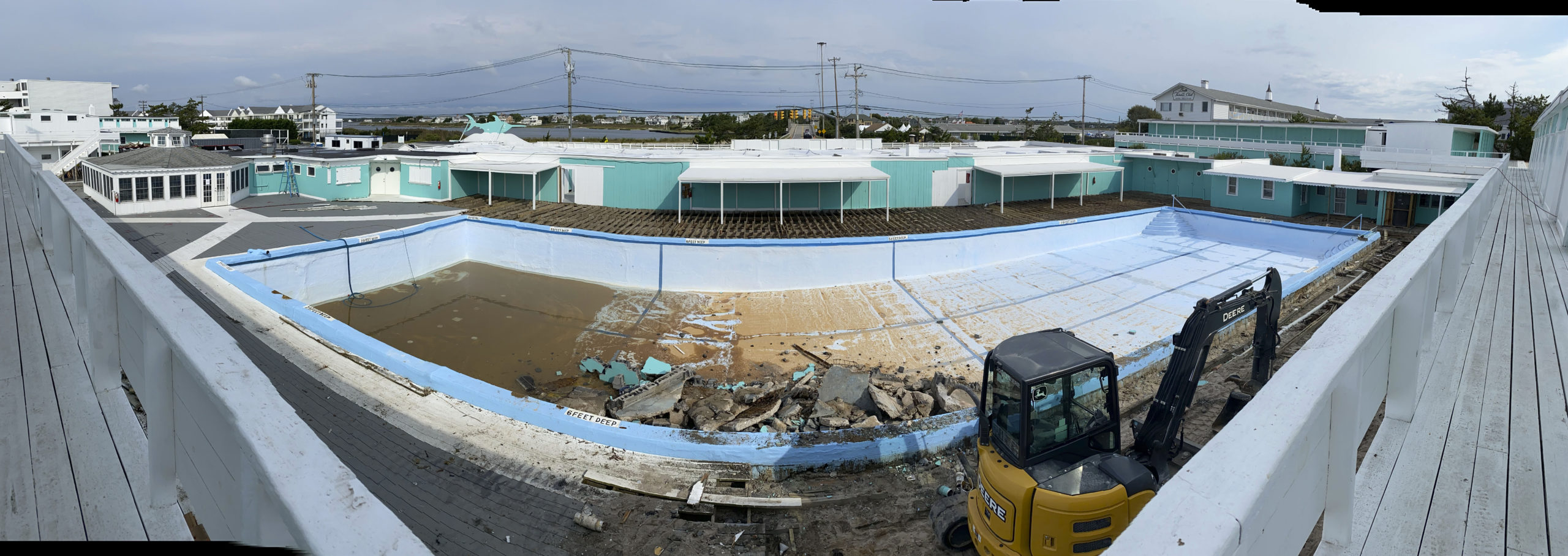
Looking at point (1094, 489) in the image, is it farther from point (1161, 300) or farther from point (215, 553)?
point (1161, 300)

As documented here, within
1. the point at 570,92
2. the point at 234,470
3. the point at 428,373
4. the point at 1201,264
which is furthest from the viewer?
the point at 570,92

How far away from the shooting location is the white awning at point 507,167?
79.3ft

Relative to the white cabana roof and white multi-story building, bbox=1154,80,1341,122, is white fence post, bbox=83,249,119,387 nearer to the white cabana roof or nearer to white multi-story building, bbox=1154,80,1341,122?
the white cabana roof

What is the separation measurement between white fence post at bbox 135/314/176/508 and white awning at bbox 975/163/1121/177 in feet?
81.2

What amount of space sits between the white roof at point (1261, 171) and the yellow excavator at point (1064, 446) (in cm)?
2250

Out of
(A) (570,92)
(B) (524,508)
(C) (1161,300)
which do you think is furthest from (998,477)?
(A) (570,92)

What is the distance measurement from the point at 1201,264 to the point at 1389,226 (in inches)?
328

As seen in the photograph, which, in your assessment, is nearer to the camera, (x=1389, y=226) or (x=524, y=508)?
(x=524, y=508)

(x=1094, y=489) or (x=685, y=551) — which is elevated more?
(x=1094, y=489)

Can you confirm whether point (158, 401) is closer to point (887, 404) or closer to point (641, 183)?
point (887, 404)

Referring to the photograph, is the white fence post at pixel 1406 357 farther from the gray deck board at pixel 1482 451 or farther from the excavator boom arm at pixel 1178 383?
the excavator boom arm at pixel 1178 383

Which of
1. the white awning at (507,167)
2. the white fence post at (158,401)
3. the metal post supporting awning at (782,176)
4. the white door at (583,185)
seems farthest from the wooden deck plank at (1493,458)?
the white awning at (507,167)

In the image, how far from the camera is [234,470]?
1556mm

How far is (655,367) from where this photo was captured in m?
13.2
